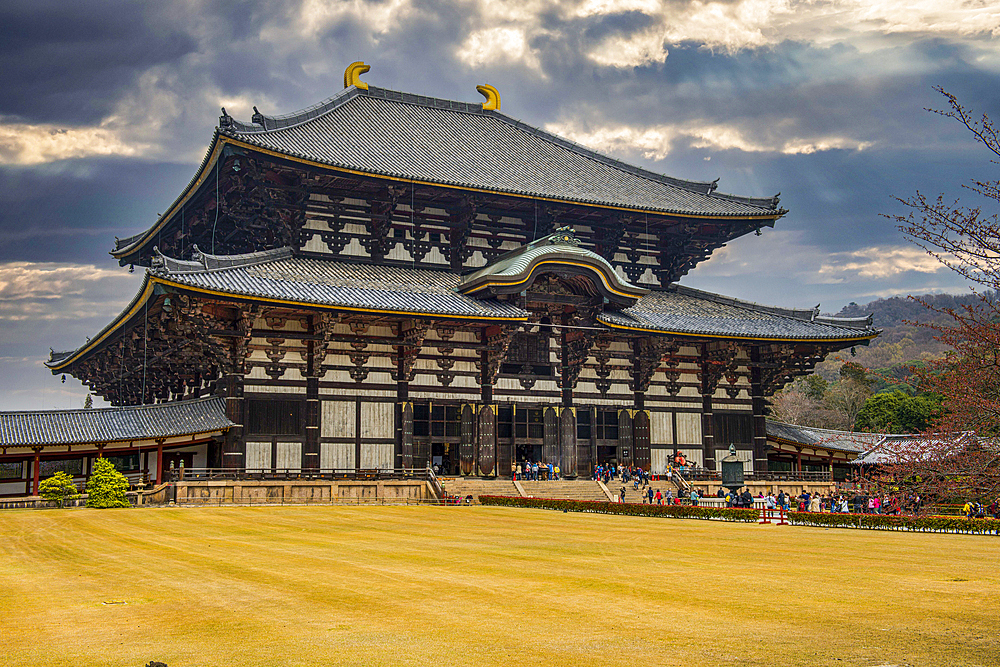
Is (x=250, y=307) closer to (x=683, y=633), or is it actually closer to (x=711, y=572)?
(x=711, y=572)

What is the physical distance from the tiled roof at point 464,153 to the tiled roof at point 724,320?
16.2 ft

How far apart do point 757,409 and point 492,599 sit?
38.1m

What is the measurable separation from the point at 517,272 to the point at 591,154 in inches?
673

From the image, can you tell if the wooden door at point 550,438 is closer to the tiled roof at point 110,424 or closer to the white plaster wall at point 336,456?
the white plaster wall at point 336,456

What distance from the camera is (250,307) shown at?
3512cm

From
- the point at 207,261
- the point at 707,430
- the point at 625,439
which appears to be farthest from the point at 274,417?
the point at 707,430

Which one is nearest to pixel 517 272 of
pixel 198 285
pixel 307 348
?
pixel 307 348

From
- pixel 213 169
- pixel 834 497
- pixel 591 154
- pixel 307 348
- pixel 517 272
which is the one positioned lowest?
pixel 834 497

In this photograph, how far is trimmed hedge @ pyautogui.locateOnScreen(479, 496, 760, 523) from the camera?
2855cm

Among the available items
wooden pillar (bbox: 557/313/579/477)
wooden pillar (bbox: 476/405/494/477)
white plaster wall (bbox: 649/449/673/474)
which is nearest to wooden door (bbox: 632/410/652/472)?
white plaster wall (bbox: 649/449/673/474)

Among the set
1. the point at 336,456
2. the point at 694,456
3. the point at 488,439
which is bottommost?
the point at 694,456

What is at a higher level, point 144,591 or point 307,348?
point 307,348

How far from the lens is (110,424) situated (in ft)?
116

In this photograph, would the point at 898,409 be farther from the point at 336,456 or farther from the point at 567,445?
the point at 336,456
